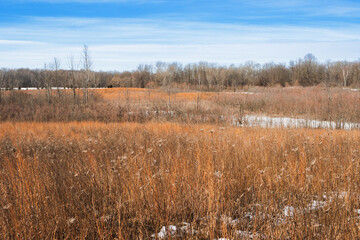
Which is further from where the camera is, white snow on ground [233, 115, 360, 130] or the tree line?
the tree line

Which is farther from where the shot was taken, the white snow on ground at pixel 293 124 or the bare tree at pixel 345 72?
the bare tree at pixel 345 72

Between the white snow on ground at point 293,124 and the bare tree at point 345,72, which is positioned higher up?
the bare tree at point 345,72

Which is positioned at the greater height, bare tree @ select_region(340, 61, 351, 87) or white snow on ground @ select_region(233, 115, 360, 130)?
bare tree @ select_region(340, 61, 351, 87)

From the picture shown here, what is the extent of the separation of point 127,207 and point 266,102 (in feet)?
70.9

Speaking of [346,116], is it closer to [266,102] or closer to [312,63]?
[266,102]

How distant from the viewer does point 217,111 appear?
59.2ft

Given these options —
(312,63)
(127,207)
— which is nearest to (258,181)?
(127,207)

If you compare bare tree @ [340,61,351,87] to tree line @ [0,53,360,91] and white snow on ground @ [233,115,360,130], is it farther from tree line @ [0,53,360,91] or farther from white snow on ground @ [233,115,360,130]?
white snow on ground @ [233,115,360,130]

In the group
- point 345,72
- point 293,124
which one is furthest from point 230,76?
point 293,124

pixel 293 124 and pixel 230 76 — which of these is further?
pixel 230 76

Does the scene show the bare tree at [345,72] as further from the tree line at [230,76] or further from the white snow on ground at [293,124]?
the white snow on ground at [293,124]

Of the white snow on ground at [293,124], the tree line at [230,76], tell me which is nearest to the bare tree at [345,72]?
the tree line at [230,76]

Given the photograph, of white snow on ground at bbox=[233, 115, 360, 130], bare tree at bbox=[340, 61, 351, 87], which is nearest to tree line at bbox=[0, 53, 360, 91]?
bare tree at bbox=[340, 61, 351, 87]

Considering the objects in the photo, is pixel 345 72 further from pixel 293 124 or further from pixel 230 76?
pixel 293 124
